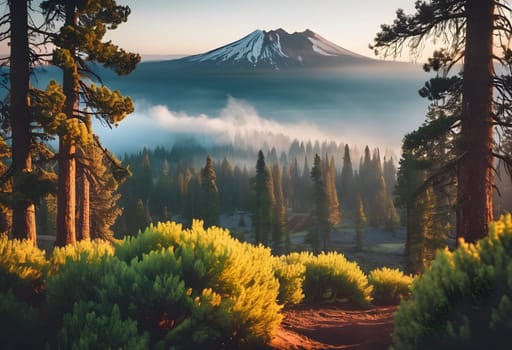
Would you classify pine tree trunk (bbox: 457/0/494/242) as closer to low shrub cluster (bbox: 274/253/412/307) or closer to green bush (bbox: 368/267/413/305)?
low shrub cluster (bbox: 274/253/412/307)

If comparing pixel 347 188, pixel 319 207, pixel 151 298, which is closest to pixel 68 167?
pixel 151 298

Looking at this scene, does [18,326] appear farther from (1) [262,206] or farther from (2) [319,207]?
(2) [319,207]

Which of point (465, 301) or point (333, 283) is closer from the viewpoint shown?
point (465, 301)

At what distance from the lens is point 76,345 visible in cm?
589

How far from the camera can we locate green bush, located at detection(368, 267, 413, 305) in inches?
567

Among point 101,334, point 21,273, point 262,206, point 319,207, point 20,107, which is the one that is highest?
point 20,107

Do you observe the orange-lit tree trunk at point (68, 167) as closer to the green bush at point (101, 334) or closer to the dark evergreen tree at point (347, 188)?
the green bush at point (101, 334)

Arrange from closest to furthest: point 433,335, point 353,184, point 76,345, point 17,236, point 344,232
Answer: point 433,335 < point 76,345 < point 17,236 < point 344,232 < point 353,184

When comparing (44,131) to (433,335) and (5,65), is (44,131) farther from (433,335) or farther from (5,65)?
(433,335)

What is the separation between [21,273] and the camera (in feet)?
26.0

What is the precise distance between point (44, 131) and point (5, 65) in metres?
2.42

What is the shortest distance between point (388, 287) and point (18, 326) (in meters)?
10.7

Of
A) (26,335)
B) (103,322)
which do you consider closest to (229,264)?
(103,322)

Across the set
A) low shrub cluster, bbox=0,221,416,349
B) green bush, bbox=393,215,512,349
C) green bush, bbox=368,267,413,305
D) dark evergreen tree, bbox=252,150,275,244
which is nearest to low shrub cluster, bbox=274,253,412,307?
green bush, bbox=368,267,413,305
